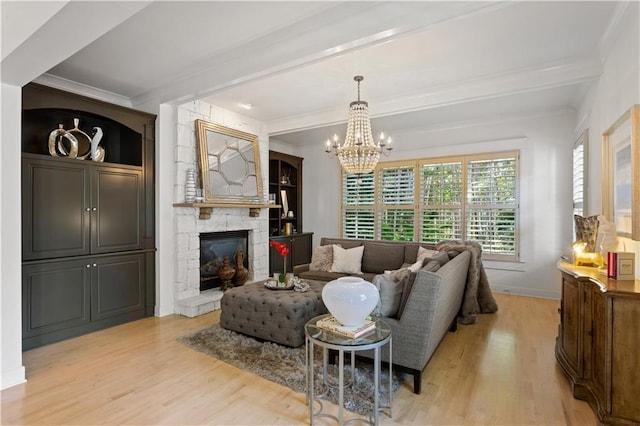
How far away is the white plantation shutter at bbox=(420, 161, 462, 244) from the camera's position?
229 inches

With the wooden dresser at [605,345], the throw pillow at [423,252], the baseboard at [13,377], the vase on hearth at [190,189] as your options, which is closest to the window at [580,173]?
the throw pillow at [423,252]

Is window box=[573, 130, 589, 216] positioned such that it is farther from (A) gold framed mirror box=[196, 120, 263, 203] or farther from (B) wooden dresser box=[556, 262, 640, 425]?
(A) gold framed mirror box=[196, 120, 263, 203]

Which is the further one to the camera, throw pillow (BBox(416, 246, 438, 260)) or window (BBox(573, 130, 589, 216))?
throw pillow (BBox(416, 246, 438, 260))

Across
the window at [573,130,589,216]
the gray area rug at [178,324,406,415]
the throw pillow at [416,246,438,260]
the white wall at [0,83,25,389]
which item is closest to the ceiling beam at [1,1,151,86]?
the white wall at [0,83,25,389]

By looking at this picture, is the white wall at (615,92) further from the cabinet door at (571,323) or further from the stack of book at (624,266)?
the cabinet door at (571,323)

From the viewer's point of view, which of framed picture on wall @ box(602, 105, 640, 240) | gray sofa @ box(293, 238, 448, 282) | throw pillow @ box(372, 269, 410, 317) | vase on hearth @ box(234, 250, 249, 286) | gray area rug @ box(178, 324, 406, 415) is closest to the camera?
framed picture on wall @ box(602, 105, 640, 240)

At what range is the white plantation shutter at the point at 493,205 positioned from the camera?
17.7ft

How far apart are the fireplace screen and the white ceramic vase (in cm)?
344

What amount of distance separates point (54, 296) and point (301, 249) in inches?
173

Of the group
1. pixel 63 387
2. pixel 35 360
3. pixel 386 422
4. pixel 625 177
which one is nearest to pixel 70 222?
pixel 35 360

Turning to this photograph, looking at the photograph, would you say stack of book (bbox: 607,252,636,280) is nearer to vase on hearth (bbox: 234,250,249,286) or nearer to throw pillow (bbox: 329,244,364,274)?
throw pillow (bbox: 329,244,364,274)

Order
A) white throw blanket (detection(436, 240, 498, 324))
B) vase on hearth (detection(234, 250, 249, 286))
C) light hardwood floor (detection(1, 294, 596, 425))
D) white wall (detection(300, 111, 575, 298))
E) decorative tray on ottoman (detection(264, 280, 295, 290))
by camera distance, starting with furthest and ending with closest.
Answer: vase on hearth (detection(234, 250, 249, 286)) → white wall (detection(300, 111, 575, 298)) → white throw blanket (detection(436, 240, 498, 324)) → decorative tray on ottoman (detection(264, 280, 295, 290)) → light hardwood floor (detection(1, 294, 596, 425))

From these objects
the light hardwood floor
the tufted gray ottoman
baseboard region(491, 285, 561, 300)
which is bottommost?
the light hardwood floor

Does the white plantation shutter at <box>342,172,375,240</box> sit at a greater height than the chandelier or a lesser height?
lesser
